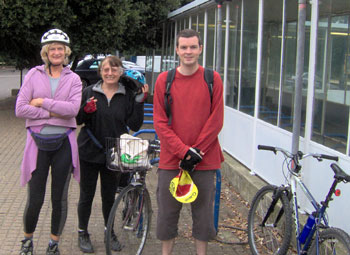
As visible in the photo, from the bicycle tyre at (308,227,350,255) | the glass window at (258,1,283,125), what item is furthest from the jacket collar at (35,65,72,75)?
the glass window at (258,1,283,125)

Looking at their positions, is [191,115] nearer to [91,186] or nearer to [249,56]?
[91,186]

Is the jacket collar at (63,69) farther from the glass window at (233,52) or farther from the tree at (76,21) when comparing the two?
the tree at (76,21)

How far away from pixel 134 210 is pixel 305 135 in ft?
6.02

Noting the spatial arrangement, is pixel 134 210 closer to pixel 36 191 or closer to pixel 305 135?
pixel 36 191

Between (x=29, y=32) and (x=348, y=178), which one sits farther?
(x=29, y=32)

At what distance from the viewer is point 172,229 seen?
3.63 m

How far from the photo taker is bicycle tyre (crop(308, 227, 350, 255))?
2.92 m

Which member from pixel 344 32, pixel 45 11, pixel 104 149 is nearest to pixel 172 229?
pixel 104 149

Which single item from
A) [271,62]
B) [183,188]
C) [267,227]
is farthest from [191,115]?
[271,62]

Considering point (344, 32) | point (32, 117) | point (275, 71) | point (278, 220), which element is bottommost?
point (278, 220)

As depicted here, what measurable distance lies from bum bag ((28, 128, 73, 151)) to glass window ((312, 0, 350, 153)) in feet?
7.56

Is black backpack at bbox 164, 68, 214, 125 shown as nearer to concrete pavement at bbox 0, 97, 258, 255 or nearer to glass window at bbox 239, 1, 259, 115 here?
concrete pavement at bbox 0, 97, 258, 255

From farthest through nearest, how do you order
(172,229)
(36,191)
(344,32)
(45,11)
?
(45,11), (344,32), (36,191), (172,229)

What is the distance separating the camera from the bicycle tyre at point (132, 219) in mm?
3916
